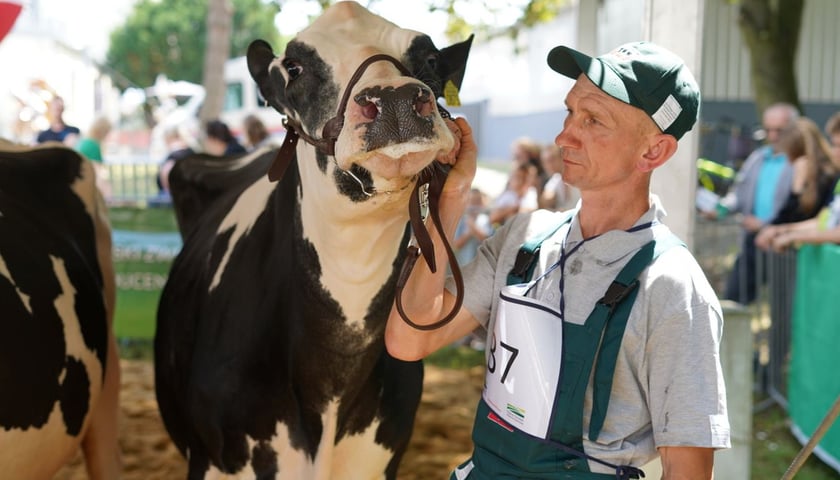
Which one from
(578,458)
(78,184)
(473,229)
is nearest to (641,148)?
(578,458)

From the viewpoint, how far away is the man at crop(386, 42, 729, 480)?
1797 mm

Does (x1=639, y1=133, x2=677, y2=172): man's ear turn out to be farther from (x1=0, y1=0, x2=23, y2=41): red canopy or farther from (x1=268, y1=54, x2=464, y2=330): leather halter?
(x1=0, y1=0, x2=23, y2=41): red canopy

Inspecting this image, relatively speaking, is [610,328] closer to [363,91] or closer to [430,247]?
[430,247]

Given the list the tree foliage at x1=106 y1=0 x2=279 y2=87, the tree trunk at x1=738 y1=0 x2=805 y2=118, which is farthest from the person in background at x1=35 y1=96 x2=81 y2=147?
the tree foliage at x1=106 y1=0 x2=279 y2=87

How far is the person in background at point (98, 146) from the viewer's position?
9.29 metres

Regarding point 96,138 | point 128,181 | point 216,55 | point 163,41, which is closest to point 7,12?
point 96,138

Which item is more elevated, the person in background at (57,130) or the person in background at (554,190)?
the person in background at (57,130)

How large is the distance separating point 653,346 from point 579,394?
0.59ft

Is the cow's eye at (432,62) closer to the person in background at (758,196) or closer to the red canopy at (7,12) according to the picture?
the red canopy at (7,12)

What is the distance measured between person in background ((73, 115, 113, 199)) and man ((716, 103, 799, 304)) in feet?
20.4

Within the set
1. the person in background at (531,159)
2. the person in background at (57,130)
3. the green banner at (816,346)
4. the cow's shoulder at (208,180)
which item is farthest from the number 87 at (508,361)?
the person in background at (57,130)

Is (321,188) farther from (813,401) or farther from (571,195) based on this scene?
(571,195)

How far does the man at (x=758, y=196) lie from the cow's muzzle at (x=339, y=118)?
4.75 metres

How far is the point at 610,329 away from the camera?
6.05 ft
